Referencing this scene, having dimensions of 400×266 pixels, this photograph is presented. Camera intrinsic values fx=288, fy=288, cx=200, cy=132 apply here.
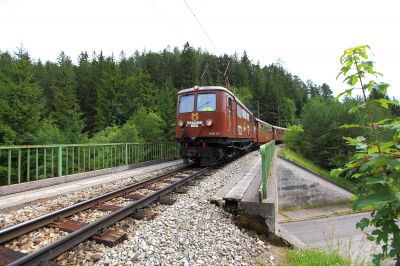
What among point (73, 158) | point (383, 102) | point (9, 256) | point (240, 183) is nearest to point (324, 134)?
point (240, 183)

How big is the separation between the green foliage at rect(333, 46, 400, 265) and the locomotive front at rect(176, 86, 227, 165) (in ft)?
27.5

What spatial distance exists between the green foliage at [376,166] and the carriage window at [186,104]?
9254mm

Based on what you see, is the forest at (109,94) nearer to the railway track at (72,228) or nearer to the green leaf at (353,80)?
the railway track at (72,228)

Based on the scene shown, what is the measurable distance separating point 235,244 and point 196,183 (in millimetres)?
3806

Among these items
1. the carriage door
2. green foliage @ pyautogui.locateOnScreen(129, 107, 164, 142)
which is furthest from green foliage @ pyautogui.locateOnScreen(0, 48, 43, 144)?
the carriage door

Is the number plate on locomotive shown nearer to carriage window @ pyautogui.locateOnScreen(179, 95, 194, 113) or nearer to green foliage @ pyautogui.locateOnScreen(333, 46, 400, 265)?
carriage window @ pyautogui.locateOnScreen(179, 95, 194, 113)

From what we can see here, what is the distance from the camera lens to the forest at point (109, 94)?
14.1m

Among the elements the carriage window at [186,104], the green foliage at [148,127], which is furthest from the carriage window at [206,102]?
the green foliage at [148,127]

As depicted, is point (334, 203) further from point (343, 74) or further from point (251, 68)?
point (251, 68)

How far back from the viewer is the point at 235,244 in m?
4.05

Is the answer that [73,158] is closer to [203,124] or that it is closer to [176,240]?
[203,124]

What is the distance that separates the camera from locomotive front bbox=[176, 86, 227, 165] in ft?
35.0

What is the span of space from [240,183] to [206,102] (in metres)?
4.88

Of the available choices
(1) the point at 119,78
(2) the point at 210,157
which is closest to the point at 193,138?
(2) the point at 210,157
